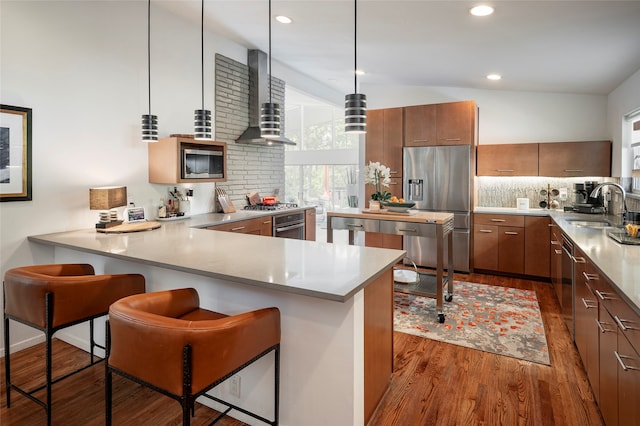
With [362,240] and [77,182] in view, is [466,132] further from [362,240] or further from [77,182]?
[77,182]

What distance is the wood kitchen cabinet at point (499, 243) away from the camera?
5.04 meters

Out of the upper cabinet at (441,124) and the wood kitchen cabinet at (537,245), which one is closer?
the wood kitchen cabinet at (537,245)

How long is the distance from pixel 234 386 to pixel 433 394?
4.04 ft

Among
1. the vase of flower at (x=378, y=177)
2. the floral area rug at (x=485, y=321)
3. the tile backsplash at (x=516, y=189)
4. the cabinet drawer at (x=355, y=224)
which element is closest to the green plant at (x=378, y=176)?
the vase of flower at (x=378, y=177)

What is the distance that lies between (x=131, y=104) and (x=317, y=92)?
3725 millimetres

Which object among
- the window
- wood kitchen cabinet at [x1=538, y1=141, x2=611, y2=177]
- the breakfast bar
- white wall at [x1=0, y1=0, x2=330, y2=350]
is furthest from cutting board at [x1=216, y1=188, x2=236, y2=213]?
the window

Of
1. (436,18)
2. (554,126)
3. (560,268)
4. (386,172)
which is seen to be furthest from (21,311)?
(554,126)

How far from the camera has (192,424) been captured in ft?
6.89

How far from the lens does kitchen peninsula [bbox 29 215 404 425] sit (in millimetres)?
1773

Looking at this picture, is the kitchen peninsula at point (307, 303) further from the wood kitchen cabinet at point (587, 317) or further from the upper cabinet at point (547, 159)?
the upper cabinet at point (547, 159)

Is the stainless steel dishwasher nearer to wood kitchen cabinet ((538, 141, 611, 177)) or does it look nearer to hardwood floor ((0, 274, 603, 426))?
hardwood floor ((0, 274, 603, 426))

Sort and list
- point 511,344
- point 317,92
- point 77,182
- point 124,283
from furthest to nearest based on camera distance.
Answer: point 317,92
point 77,182
point 511,344
point 124,283

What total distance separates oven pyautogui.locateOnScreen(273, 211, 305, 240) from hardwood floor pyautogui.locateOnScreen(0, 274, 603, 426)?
235cm

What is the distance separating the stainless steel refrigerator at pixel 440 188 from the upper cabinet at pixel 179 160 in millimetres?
2966
